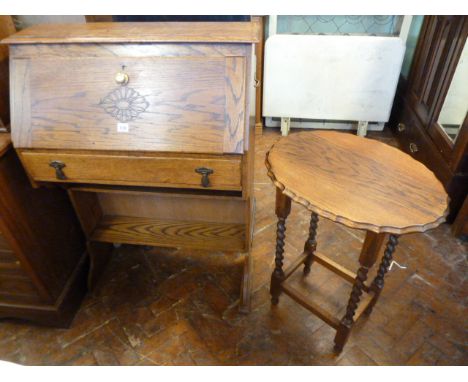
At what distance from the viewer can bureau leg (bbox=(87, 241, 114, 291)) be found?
70.7 inches

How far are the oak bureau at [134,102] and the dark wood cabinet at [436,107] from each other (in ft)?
4.83

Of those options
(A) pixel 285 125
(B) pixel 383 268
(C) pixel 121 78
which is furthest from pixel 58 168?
(A) pixel 285 125

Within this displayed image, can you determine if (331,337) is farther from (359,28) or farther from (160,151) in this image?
(359,28)

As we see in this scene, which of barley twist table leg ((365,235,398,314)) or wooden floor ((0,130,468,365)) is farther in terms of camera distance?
wooden floor ((0,130,468,365))

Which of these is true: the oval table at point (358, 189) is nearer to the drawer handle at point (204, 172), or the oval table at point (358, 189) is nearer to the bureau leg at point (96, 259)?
the drawer handle at point (204, 172)

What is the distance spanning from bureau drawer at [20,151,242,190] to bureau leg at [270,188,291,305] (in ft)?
0.69

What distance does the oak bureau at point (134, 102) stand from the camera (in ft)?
3.77

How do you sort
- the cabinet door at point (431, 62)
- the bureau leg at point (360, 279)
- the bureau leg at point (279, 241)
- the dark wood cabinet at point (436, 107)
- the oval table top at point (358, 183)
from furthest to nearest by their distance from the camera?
1. the cabinet door at point (431, 62)
2. the dark wood cabinet at point (436, 107)
3. the bureau leg at point (279, 241)
4. the bureau leg at point (360, 279)
5. the oval table top at point (358, 183)

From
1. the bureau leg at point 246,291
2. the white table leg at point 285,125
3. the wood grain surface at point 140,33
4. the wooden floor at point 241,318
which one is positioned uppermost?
the wood grain surface at point 140,33

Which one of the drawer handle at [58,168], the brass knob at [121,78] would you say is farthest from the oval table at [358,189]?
the drawer handle at [58,168]

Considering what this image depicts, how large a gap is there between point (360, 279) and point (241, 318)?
0.67 metres

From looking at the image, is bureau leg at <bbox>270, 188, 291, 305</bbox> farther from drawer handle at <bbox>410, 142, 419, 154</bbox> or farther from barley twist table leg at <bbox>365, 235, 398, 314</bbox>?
drawer handle at <bbox>410, 142, 419, 154</bbox>

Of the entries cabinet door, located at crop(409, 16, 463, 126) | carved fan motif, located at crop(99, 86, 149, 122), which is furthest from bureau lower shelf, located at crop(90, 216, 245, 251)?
cabinet door, located at crop(409, 16, 463, 126)

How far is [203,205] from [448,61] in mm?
1790
